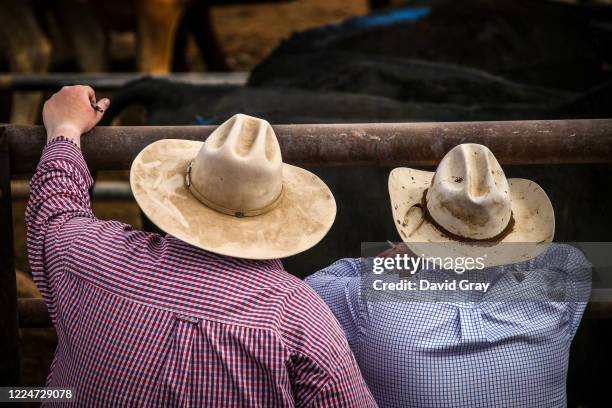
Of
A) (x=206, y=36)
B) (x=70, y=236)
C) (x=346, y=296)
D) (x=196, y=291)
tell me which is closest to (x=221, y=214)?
(x=196, y=291)

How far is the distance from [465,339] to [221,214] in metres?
0.51

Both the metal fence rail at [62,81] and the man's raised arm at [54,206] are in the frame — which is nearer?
the man's raised arm at [54,206]

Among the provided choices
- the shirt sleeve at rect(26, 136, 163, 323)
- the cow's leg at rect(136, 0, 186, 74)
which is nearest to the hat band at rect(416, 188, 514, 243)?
the shirt sleeve at rect(26, 136, 163, 323)

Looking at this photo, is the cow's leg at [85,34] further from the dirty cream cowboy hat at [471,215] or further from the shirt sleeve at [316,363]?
the shirt sleeve at [316,363]

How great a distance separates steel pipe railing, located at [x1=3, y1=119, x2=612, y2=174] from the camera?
175cm

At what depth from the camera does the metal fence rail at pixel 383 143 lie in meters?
1.75

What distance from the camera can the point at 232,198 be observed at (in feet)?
4.58

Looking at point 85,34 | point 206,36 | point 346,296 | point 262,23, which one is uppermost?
point 346,296

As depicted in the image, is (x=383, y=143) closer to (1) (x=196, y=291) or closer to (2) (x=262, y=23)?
(1) (x=196, y=291)

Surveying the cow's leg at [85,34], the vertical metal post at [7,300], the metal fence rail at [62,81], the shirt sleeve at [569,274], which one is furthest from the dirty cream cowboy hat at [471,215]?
the cow's leg at [85,34]

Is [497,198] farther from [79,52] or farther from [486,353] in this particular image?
[79,52]

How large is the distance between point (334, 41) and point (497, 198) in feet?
9.66

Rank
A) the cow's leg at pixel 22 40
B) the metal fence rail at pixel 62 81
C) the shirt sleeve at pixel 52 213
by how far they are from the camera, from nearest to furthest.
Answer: the shirt sleeve at pixel 52 213 < the metal fence rail at pixel 62 81 < the cow's leg at pixel 22 40

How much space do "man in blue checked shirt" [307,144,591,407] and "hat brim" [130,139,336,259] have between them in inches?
7.5
